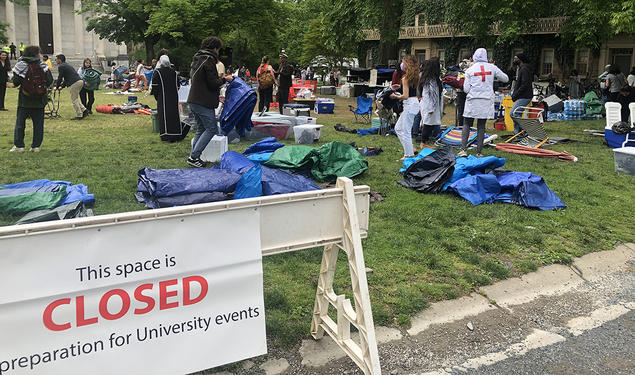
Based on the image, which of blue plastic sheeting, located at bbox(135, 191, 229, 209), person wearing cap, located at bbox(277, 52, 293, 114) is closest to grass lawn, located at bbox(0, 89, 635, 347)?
blue plastic sheeting, located at bbox(135, 191, 229, 209)

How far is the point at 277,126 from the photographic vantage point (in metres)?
11.5

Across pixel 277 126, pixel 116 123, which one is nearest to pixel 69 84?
pixel 116 123

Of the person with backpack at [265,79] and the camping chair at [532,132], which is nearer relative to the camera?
the camping chair at [532,132]

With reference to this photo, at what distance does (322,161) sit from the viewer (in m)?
7.64

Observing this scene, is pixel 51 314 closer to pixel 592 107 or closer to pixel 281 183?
pixel 281 183

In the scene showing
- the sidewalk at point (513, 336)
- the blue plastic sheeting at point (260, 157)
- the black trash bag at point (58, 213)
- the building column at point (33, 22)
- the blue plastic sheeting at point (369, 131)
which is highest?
the building column at point (33, 22)

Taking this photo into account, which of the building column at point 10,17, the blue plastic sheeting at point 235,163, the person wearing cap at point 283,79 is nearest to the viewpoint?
the blue plastic sheeting at point 235,163

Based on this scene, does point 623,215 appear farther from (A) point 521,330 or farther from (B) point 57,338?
(B) point 57,338

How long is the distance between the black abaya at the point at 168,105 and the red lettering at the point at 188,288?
8.54 metres

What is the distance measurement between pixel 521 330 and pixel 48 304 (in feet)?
9.95

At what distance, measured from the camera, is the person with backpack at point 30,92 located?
9.20m

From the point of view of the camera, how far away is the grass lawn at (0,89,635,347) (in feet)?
14.0

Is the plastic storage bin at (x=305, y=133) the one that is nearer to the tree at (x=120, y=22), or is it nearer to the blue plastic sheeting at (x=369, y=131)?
the blue plastic sheeting at (x=369, y=131)

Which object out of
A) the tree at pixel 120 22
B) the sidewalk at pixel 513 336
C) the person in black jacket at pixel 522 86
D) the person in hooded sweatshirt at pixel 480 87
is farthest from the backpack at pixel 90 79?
the tree at pixel 120 22
